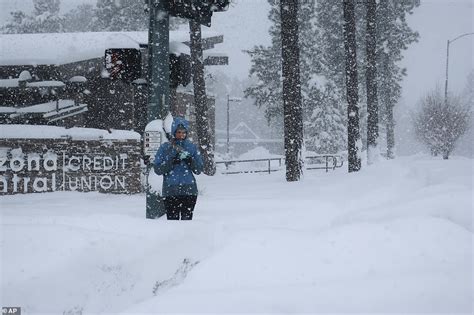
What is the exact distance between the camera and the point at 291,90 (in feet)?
46.9

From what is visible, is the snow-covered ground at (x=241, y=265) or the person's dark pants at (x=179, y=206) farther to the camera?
the person's dark pants at (x=179, y=206)

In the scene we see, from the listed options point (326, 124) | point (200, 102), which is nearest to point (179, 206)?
point (200, 102)

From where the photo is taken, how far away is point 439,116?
27.6 meters

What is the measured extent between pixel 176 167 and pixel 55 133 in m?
8.02

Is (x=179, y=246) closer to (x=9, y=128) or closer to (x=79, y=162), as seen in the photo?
(x=79, y=162)

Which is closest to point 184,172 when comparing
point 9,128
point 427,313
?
point 427,313

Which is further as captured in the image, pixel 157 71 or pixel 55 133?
pixel 55 133

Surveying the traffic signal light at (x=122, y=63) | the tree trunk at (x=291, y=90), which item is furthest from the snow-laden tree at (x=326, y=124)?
the traffic signal light at (x=122, y=63)

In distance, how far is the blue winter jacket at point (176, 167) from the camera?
20.3ft

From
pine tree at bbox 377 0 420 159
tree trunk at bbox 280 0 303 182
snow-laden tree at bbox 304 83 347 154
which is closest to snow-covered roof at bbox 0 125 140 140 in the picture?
tree trunk at bbox 280 0 303 182

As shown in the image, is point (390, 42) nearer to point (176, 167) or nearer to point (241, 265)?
point (176, 167)

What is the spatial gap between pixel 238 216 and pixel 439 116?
76.3ft

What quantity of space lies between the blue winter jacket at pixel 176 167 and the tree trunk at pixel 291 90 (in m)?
8.35

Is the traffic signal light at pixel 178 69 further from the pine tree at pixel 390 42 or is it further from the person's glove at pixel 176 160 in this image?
the pine tree at pixel 390 42
